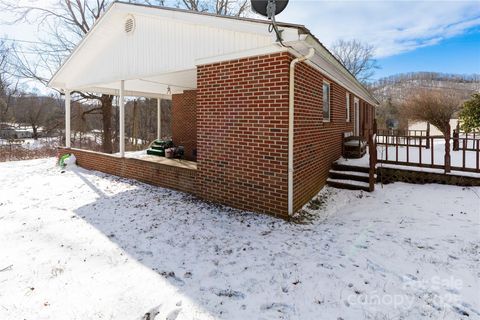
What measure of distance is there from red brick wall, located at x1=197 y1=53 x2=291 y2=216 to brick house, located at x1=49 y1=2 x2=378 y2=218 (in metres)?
0.02

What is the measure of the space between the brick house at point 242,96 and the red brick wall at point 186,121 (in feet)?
10.6

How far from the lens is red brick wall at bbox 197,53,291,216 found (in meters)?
4.86

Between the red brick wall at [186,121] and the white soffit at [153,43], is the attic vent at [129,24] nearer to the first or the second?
the white soffit at [153,43]

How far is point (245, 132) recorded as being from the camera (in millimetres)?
5262

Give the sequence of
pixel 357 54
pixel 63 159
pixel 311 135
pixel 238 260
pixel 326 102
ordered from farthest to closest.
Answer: pixel 357 54, pixel 63 159, pixel 326 102, pixel 311 135, pixel 238 260

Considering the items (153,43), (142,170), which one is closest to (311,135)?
(153,43)

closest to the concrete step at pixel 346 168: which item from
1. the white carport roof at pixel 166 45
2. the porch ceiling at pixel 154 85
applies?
the white carport roof at pixel 166 45

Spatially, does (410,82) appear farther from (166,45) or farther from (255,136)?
(255,136)

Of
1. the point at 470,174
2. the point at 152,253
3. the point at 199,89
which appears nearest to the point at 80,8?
the point at 199,89

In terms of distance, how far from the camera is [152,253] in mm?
3764

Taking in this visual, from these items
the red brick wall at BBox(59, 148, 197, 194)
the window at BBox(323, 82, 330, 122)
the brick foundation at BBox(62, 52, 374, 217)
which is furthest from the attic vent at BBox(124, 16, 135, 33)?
the window at BBox(323, 82, 330, 122)

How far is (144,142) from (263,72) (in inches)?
1051

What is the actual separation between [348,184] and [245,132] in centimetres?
342

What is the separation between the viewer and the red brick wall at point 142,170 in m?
6.66
